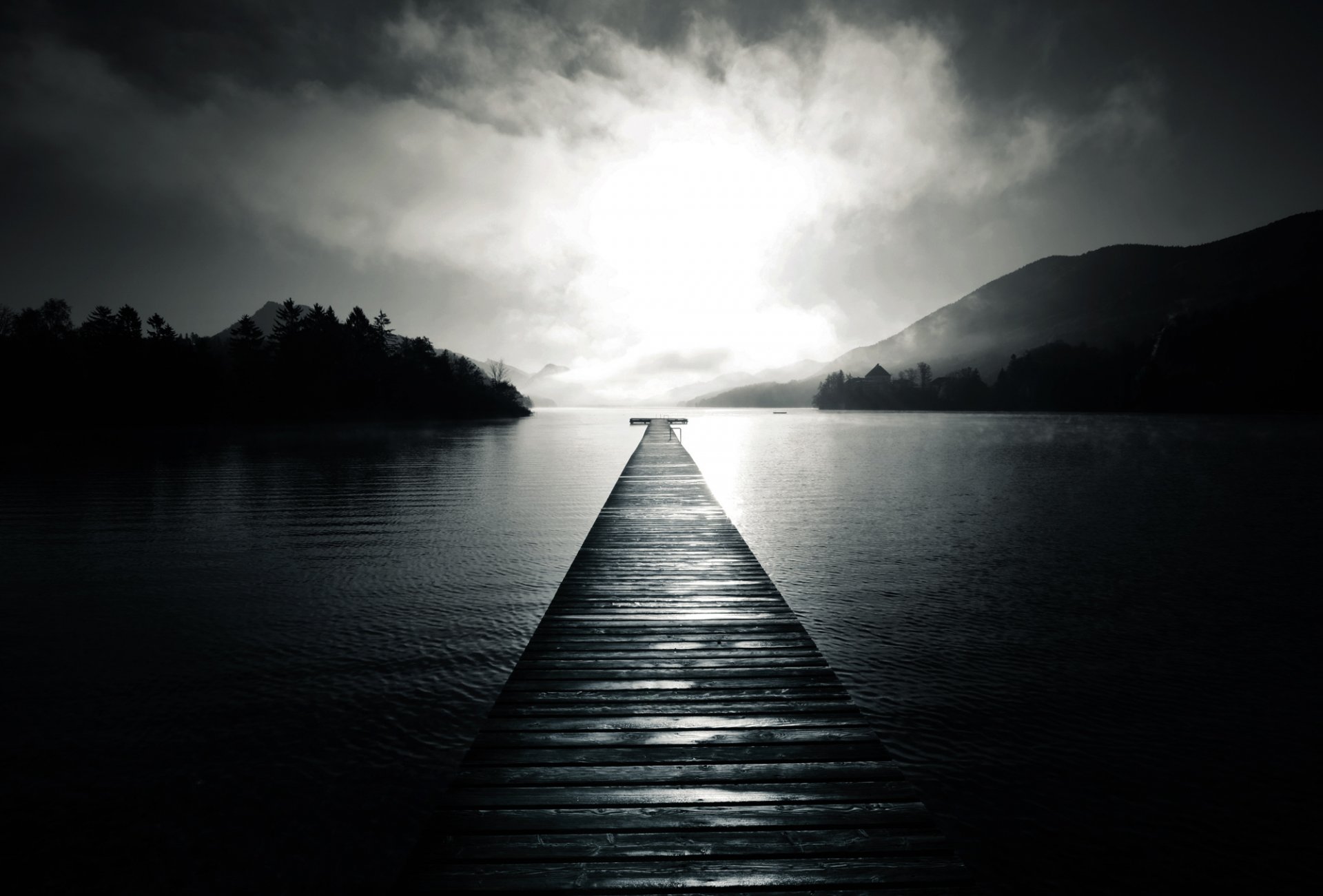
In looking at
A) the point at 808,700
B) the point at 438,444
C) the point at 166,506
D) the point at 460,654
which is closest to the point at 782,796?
the point at 808,700

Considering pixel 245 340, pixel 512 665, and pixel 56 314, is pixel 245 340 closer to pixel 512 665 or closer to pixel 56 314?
pixel 56 314

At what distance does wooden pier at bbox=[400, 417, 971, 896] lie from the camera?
3369mm

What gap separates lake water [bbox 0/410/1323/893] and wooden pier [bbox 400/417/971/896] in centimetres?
148

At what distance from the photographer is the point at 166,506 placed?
2159 centimetres

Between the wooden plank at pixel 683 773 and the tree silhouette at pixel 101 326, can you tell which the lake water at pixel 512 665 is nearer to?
the wooden plank at pixel 683 773

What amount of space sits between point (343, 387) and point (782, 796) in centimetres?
9953

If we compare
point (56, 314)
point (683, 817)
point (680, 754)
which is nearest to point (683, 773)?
point (680, 754)

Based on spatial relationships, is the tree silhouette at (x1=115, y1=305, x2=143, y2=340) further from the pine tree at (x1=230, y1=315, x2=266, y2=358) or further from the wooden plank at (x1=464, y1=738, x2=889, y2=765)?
the wooden plank at (x1=464, y1=738, x2=889, y2=765)

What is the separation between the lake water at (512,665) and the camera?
5.11m

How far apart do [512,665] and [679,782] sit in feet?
15.9

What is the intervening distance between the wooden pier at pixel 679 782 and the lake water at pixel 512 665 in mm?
1481

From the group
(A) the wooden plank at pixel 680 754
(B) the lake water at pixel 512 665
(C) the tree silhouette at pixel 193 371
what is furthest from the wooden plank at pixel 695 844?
(C) the tree silhouette at pixel 193 371

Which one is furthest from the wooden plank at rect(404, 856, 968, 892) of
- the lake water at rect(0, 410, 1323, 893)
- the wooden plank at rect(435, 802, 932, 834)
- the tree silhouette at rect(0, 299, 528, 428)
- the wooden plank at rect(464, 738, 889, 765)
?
the tree silhouette at rect(0, 299, 528, 428)

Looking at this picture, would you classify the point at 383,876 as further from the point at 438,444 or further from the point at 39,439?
the point at 39,439
